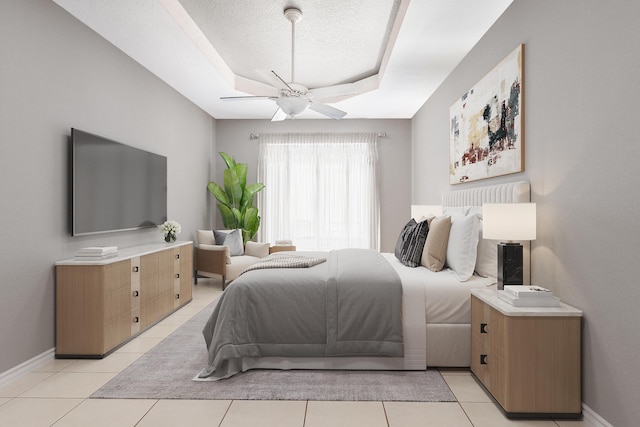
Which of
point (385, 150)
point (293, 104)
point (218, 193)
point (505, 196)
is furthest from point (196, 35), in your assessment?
point (385, 150)

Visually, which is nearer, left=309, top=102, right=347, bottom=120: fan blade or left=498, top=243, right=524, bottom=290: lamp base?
left=498, top=243, right=524, bottom=290: lamp base

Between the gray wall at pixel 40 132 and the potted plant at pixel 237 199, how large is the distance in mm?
2367

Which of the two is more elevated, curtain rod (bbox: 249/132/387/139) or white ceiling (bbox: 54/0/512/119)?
white ceiling (bbox: 54/0/512/119)

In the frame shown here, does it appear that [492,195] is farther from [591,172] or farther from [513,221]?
[591,172]

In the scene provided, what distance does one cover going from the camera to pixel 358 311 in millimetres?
2641

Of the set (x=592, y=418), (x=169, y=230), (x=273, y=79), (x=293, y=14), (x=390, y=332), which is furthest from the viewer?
(x=169, y=230)

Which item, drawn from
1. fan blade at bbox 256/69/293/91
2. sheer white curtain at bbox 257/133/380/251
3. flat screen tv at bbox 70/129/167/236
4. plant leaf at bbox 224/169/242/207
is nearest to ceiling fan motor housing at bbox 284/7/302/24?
fan blade at bbox 256/69/293/91

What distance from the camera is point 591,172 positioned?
2.03 m

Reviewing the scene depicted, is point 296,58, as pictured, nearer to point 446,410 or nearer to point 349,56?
point 349,56

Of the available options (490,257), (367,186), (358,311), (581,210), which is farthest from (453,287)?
(367,186)

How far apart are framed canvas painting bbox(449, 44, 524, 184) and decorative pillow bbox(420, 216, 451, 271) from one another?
1.94 feet

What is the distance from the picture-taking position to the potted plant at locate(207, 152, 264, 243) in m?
6.19

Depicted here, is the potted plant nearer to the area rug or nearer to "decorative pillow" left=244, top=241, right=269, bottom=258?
"decorative pillow" left=244, top=241, right=269, bottom=258

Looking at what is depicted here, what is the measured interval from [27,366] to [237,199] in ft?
12.8
